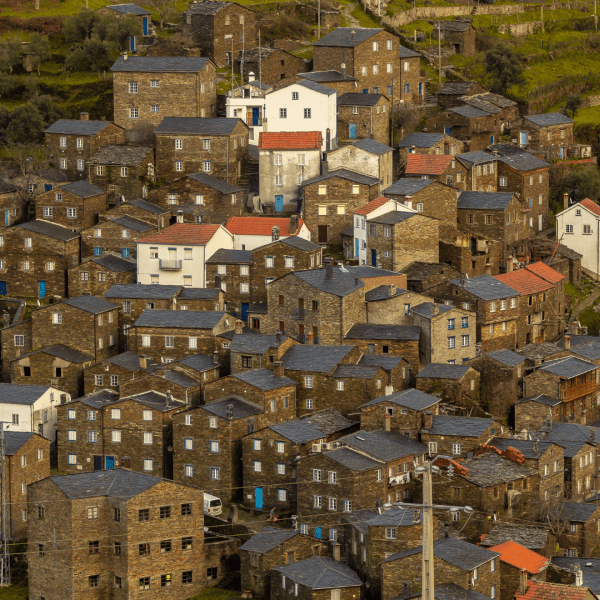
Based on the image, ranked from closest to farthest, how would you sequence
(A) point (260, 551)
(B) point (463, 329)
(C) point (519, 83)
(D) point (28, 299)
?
1. (A) point (260, 551)
2. (B) point (463, 329)
3. (D) point (28, 299)
4. (C) point (519, 83)

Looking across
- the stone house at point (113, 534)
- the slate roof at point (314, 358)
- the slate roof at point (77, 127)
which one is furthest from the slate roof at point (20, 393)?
the slate roof at point (77, 127)

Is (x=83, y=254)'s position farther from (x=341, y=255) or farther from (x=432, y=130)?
(x=432, y=130)

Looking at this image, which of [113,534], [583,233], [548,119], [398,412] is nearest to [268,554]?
[113,534]

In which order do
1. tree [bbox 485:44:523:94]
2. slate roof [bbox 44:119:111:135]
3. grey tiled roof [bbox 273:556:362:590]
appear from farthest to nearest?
tree [bbox 485:44:523:94] → slate roof [bbox 44:119:111:135] → grey tiled roof [bbox 273:556:362:590]


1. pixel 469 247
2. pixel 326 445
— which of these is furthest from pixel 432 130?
pixel 326 445

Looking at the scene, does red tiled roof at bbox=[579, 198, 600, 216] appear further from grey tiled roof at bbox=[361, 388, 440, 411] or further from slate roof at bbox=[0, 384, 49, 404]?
slate roof at bbox=[0, 384, 49, 404]

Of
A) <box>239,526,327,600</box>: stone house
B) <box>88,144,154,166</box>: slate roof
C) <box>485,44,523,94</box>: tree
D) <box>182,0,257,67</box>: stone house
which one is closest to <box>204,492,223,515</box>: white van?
<box>239,526,327,600</box>: stone house
